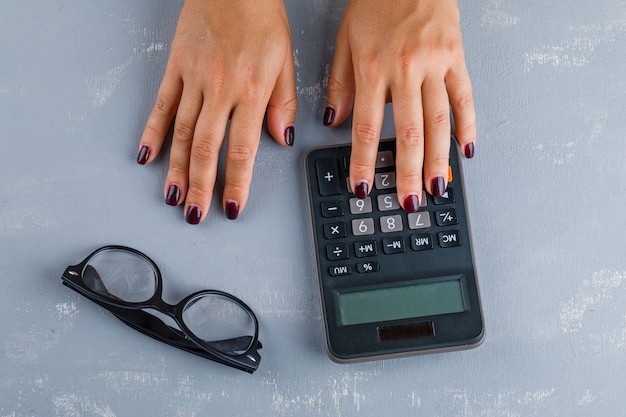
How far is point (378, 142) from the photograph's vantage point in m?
0.54

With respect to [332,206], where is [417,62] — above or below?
above

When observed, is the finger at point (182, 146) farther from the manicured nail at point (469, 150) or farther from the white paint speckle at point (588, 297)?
the white paint speckle at point (588, 297)

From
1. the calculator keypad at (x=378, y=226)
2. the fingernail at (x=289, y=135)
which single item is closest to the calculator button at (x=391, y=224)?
the calculator keypad at (x=378, y=226)

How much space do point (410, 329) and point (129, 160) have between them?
0.28 m

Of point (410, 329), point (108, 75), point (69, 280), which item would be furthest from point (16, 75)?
point (410, 329)

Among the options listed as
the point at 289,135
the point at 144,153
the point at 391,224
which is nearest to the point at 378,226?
the point at 391,224

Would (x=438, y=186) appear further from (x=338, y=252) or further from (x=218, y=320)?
(x=218, y=320)

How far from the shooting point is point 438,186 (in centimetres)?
54

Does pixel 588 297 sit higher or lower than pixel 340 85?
lower

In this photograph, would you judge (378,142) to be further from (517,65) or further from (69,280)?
(69,280)

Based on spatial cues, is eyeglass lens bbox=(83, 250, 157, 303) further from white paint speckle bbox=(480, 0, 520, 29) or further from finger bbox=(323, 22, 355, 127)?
white paint speckle bbox=(480, 0, 520, 29)

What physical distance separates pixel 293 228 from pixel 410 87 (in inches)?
6.1

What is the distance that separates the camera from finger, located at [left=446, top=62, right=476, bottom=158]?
56cm

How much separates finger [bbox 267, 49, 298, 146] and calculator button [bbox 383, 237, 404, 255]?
0.13 m
